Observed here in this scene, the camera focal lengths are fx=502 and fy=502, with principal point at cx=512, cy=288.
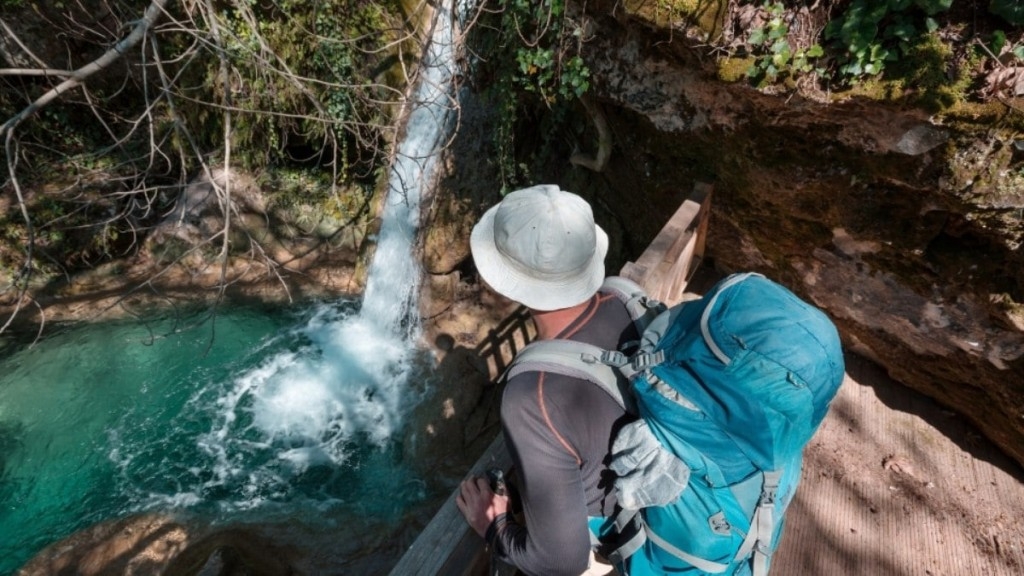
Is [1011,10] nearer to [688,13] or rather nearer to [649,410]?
[688,13]

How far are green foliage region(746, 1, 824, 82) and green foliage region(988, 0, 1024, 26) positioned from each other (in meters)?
0.68

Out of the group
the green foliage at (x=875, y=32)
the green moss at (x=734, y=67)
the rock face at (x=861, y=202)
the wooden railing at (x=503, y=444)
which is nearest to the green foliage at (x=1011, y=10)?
the green foliage at (x=875, y=32)

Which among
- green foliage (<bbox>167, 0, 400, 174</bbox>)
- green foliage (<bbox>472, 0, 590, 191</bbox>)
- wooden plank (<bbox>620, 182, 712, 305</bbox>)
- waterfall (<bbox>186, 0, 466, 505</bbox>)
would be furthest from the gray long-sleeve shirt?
green foliage (<bbox>167, 0, 400, 174</bbox>)

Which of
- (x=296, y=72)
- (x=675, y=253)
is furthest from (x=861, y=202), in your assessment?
(x=296, y=72)

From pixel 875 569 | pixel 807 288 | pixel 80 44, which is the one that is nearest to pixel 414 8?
pixel 80 44

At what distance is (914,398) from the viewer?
3.45 metres

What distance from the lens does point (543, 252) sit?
4.83ft

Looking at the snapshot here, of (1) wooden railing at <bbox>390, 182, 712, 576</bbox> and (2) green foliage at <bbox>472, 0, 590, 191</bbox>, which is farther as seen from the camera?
(2) green foliage at <bbox>472, 0, 590, 191</bbox>

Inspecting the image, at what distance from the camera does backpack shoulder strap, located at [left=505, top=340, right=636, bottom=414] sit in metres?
1.42

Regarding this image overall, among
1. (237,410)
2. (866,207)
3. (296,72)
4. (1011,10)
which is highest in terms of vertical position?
(1011,10)

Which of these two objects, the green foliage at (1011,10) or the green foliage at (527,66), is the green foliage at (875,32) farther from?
the green foliage at (527,66)

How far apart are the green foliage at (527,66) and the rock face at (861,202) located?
22 cm

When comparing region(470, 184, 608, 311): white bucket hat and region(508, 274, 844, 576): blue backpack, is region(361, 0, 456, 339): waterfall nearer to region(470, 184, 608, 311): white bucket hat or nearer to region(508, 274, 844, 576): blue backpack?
region(470, 184, 608, 311): white bucket hat

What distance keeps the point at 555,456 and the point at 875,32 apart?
271 cm
